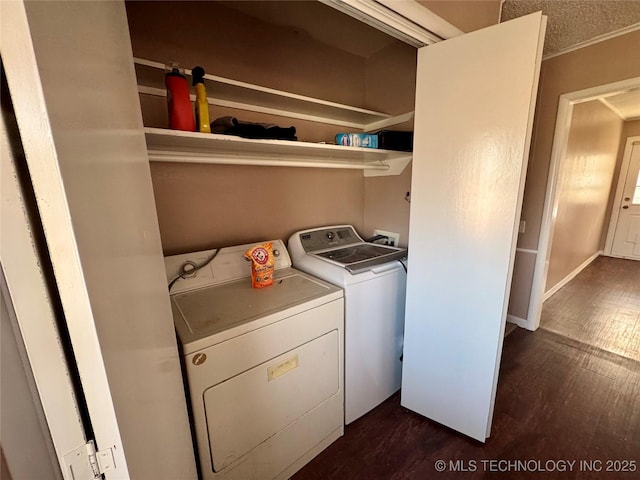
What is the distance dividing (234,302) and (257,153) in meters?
0.90

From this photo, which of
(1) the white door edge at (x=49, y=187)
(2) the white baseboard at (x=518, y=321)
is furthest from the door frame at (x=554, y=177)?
(1) the white door edge at (x=49, y=187)

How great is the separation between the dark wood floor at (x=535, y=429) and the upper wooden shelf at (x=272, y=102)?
199cm

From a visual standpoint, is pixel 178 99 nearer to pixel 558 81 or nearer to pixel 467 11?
pixel 467 11

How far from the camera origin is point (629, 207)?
4824 mm

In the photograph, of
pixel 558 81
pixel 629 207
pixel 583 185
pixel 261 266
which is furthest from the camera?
pixel 629 207

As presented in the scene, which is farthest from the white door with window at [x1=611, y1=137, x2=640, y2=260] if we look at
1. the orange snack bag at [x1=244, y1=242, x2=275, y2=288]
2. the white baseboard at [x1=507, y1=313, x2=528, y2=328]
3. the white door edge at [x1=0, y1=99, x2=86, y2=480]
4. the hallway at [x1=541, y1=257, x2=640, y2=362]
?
the white door edge at [x1=0, y1=99, x2=86, y2=480]

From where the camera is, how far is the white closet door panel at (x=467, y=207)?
1.14 meters

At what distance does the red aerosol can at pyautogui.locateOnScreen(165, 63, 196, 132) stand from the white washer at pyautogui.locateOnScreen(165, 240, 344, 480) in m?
0.67

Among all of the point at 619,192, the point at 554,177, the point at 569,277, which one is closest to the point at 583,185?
the point at 569,277

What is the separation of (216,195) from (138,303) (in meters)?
1.18

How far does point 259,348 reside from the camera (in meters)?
1.13

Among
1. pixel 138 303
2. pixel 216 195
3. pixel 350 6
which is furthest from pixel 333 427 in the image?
pixel 350 6

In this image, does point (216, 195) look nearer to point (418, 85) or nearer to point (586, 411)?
point (418, 85)

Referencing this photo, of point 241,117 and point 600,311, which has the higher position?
point 241,117
